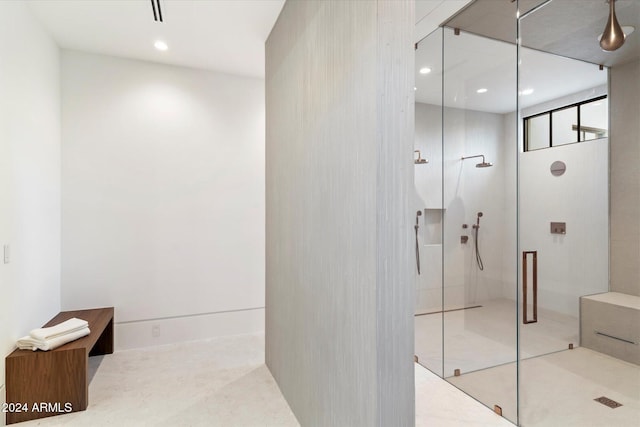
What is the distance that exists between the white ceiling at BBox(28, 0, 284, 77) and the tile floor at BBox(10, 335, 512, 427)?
9.34 feet

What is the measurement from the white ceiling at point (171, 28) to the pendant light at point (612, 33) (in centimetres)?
200

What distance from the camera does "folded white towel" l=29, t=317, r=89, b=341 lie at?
88.3 inches

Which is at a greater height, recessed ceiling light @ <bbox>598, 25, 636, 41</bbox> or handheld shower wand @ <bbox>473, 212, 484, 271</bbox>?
recessed ceiling light @ <bbox>598, 25, 636, 41</bbox>

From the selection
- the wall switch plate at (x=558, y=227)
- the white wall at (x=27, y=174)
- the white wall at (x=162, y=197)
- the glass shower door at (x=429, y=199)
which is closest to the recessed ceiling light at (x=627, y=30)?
the wall switch plate at (x=558, y=227)

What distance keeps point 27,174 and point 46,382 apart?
145 centimetres

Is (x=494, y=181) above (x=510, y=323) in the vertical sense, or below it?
above

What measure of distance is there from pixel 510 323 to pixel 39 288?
3.56m

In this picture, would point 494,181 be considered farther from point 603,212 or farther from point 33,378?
point 33,378

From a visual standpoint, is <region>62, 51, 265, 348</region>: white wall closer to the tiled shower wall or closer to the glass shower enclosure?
the glass shower enclosure

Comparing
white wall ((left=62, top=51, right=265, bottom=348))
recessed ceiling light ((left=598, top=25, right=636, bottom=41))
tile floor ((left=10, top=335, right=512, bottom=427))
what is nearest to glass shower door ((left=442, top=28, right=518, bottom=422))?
tile floor ((left=10, top=335, right=512, bottom=427))

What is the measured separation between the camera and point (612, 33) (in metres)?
1.83

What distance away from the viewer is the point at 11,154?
7.25 ft

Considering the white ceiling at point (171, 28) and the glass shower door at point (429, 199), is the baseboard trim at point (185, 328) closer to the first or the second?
the glass shower door at point (429, 199)

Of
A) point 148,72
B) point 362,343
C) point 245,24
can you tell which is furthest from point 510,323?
point 148,72
